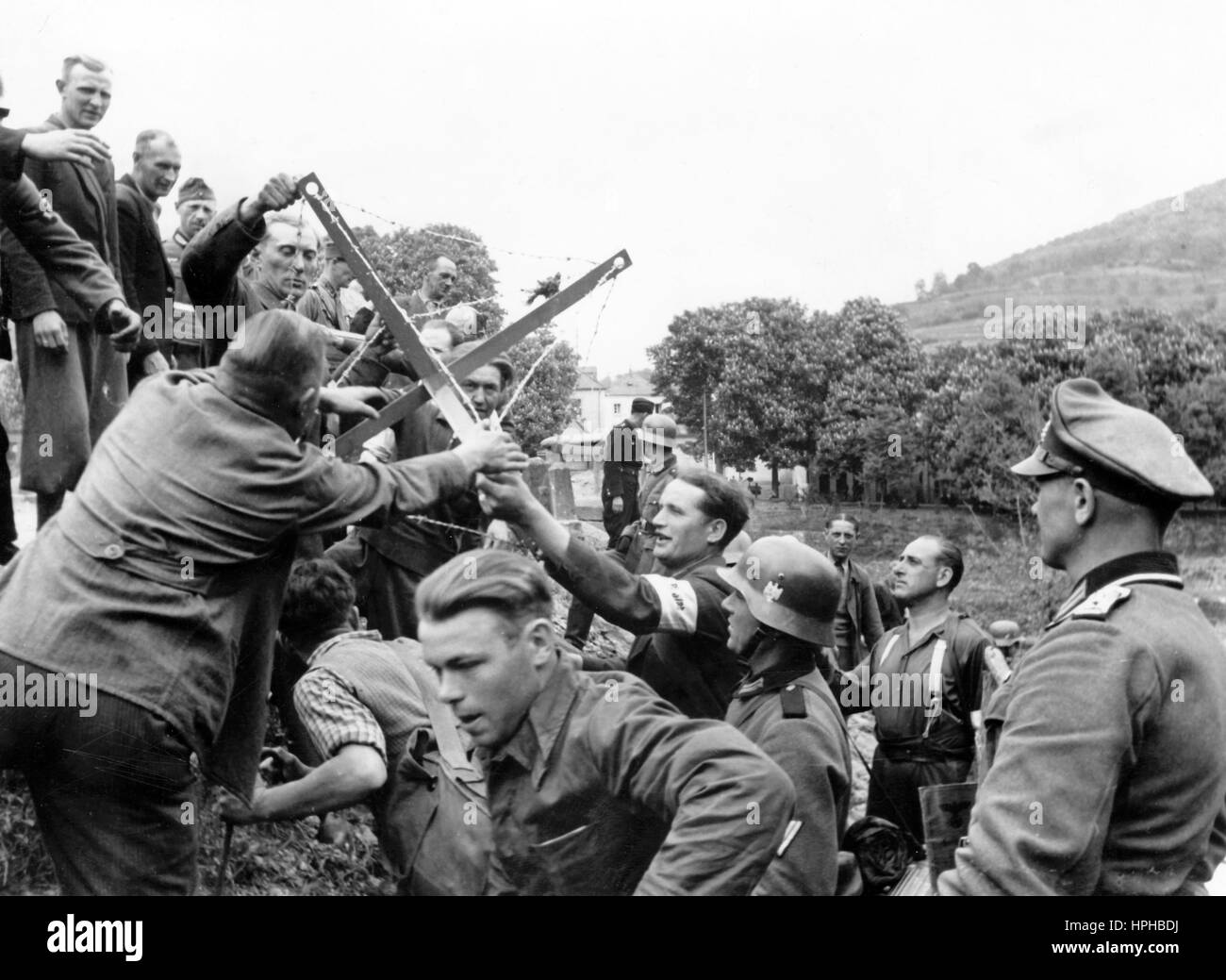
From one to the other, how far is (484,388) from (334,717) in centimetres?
211

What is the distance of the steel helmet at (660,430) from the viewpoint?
6723 mm

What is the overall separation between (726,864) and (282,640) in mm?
2449

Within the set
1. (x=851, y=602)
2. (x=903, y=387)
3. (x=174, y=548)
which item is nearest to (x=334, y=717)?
(x=174, y=548)

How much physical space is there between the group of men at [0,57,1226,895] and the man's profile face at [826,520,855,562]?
188 cm

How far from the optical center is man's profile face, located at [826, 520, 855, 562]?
23.0ft

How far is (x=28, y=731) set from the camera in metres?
3.36

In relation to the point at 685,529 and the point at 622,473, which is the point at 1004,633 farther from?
the point at 685,529

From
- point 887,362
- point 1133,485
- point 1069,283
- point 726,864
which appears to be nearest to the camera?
point 726,864

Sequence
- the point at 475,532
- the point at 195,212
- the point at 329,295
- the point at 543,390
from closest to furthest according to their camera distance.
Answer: the point at 475,532, the point at 543,390, the point at 195,212, the point at 329,295

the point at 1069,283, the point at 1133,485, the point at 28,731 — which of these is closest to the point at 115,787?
the point at 28,731

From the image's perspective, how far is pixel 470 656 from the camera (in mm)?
3102

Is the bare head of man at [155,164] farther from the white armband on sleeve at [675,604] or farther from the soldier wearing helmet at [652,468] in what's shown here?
the white armband on sleeve at [675,604]
